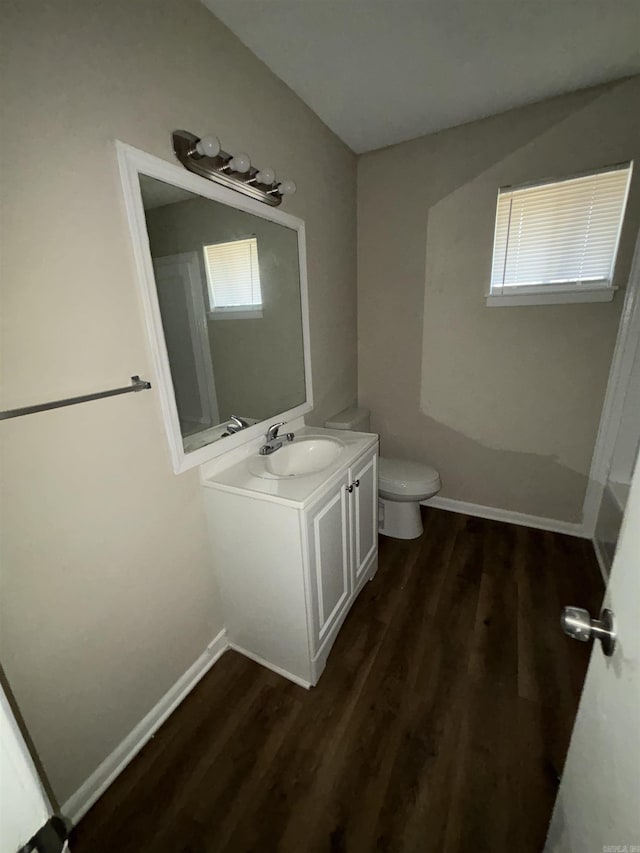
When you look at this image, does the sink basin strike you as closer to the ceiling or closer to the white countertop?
the white countertop

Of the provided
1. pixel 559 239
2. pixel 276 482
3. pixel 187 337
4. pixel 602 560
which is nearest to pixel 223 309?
pixel 187 337

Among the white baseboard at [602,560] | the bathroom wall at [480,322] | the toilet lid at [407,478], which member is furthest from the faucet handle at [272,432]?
the white baseboard at [602,560]

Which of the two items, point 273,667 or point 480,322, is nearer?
point 273,667

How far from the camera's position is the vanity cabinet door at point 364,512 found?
1588 millimetres

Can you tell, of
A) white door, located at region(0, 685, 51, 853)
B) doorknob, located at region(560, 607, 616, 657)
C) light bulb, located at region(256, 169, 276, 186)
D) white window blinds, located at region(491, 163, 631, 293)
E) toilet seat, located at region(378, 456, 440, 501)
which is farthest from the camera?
toilet seat, located at region(378, 456, 440, 501)

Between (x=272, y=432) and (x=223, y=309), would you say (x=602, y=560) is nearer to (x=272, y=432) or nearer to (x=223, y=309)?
(x=272, y=432)

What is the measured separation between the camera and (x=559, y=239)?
1914 millimetres

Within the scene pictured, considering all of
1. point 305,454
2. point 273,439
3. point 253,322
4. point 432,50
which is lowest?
point 305,454

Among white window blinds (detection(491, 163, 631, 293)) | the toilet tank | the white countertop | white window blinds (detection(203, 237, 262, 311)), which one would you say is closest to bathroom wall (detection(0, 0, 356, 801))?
the white countertop

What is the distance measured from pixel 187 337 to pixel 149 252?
0.30 meters

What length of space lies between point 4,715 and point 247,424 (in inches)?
47.9

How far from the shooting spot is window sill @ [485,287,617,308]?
183 centimetres

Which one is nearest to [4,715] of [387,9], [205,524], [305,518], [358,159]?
[305,518]

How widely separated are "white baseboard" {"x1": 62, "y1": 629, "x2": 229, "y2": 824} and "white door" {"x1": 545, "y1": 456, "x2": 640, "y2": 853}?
4.14 ft
